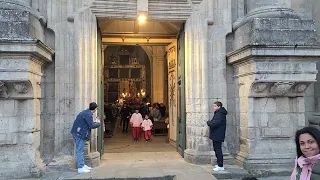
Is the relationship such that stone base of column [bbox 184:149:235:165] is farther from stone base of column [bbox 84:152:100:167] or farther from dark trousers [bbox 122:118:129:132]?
dark trousers [bbox 122:118:129:132]

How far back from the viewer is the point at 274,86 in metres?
7.08

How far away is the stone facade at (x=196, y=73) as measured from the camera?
6602mm

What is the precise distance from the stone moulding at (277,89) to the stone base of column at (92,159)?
3.77 meters

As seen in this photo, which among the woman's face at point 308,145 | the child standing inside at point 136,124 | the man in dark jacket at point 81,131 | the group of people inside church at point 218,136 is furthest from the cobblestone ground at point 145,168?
the woman's face at point 308,145

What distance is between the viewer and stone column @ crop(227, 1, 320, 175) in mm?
6965

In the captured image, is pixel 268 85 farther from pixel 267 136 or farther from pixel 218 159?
pixel 218 159

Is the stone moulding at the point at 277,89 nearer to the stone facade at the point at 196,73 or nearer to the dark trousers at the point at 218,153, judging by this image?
the stone facade at the point at 196,73

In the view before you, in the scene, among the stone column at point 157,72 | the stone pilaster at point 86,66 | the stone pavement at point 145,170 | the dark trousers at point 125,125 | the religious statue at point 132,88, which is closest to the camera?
the stone pavement at point 145,170

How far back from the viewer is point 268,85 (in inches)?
280

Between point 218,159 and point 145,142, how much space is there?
215 inches

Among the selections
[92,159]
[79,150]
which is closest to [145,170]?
[92,159]

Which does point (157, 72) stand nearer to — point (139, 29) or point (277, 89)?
point (139, 29)

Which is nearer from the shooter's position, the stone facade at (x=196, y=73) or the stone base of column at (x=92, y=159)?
the stone facade at (x=196, y=73)

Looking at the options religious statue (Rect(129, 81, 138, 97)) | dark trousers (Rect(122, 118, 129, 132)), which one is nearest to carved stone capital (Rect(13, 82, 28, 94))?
dark trousers (Rect(122, 118, 129, 132))
